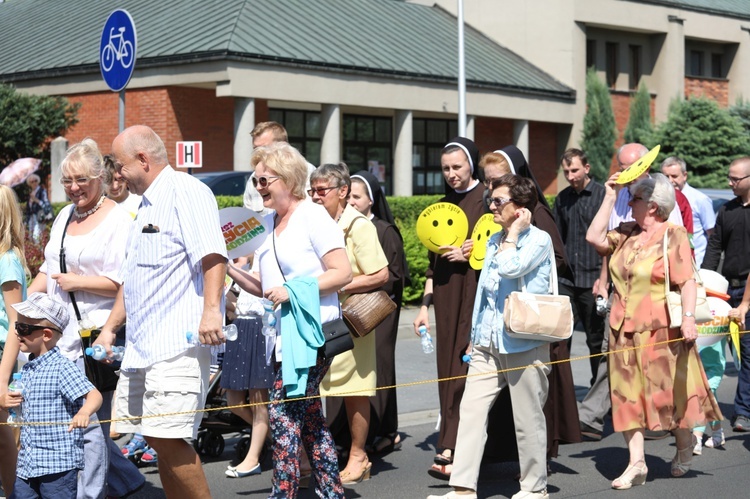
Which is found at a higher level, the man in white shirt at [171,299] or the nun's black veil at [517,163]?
the nun's black veil at [517,163]

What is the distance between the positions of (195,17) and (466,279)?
21813mm

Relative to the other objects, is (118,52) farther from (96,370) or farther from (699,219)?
(699,219)

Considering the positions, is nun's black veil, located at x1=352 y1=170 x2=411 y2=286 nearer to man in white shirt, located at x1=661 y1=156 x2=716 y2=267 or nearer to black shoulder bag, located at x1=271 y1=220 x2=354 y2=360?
black shoulder bag, located at x1=271 y1=220 x2=354 y2=360

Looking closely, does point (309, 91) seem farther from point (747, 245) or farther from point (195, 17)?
point (747, 245)

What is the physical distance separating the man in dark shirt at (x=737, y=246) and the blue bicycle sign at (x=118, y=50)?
525 cm

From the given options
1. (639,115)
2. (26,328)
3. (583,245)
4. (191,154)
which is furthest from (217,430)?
(639,115)

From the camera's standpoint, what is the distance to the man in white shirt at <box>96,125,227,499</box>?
5.44 m

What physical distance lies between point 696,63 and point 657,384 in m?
37.1

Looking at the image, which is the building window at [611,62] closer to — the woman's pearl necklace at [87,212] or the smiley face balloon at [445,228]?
the smiley face balloon at [445,228]

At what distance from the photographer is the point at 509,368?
21.9 ft

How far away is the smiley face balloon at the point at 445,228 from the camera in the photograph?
24.3 feet

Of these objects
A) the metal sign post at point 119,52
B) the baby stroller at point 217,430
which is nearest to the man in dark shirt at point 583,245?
the baby stroller at point 217,430

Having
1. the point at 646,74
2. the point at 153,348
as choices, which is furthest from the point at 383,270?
the point at 646,74

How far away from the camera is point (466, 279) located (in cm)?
750
